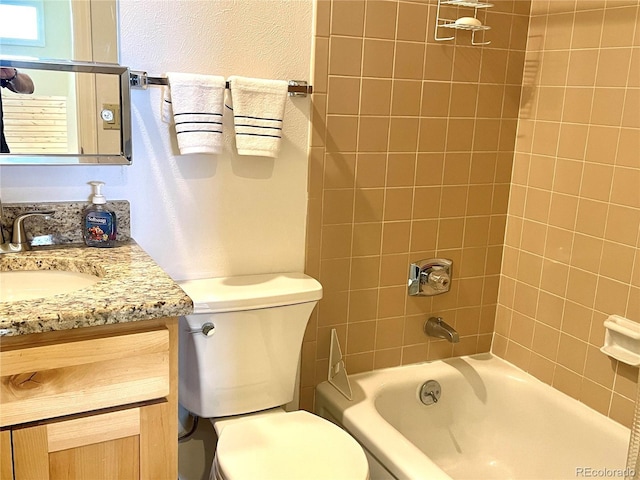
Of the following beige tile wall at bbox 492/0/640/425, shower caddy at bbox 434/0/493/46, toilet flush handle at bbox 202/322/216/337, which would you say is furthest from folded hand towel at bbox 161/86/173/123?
beige tile wall at bbox 492/0/640/425

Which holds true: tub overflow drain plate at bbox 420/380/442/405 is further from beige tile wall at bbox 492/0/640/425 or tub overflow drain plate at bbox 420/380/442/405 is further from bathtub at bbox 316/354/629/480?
beige tile wall at bbox 492/0/640/425

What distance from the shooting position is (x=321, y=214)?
1.94 metres

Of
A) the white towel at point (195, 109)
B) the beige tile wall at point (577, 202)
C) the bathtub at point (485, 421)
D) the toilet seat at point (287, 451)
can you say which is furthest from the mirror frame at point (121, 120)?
the beige tile wall at point (577, 202)

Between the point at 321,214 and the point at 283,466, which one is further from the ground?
the point at 321,214

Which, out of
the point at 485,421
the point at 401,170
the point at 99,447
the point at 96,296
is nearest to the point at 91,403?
the point at 99,447

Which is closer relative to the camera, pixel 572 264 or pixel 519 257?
pixel 572 264

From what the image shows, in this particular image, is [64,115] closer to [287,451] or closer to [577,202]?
[287,451]

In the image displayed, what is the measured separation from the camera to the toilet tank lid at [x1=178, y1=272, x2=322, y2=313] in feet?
5.34

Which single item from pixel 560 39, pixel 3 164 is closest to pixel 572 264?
pixel 560 39

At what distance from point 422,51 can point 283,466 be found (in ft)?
4.28

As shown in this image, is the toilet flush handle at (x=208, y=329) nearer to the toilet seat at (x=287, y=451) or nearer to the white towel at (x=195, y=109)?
the toilet seat at (x=287, y=451)

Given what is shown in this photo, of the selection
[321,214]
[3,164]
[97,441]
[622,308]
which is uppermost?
[3,164]

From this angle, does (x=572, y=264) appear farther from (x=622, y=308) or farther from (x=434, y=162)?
(x=434, y=162)

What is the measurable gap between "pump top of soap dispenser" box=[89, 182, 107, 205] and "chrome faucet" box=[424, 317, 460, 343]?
118cm
